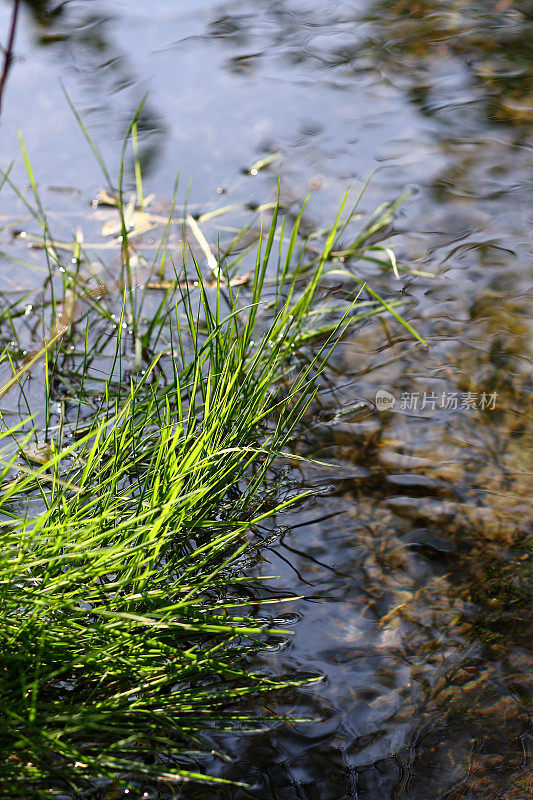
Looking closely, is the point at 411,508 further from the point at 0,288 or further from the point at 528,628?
the point at 0,288

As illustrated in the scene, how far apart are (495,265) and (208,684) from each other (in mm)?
1699

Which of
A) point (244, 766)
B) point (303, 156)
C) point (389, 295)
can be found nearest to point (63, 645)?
point (244, 766)
